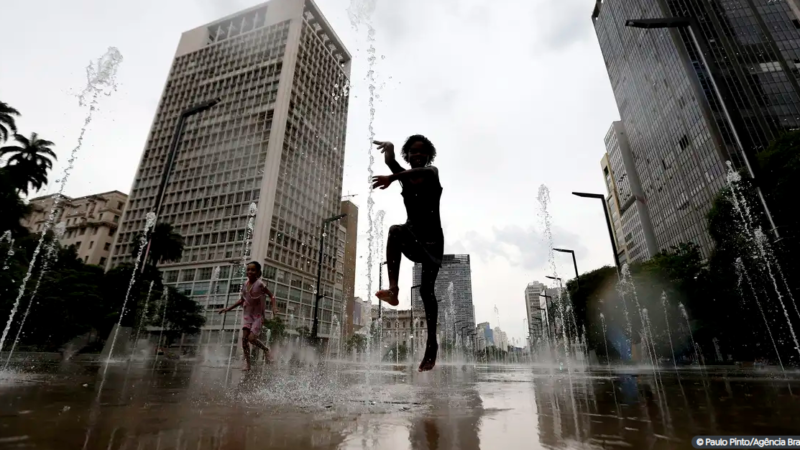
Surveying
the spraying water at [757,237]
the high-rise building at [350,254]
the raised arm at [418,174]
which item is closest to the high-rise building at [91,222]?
the high-rise building at [350,254]

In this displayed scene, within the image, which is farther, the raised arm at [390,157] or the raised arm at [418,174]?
the raised arm at [390,157]

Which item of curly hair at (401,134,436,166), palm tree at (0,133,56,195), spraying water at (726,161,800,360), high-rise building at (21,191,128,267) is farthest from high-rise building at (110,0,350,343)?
curly hair at (401,134,436,166)

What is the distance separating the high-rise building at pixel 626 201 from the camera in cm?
8449

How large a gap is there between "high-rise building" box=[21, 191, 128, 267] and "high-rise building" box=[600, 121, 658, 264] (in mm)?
112659

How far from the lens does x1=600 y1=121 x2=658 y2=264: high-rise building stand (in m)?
84.5

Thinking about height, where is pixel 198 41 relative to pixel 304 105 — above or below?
above

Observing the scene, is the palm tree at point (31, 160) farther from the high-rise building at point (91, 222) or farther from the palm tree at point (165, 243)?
the high-rise building at point (91, 222)

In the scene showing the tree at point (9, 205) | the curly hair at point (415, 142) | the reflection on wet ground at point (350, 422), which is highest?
the tree at point (9, 205)

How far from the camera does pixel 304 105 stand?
73.6 meters

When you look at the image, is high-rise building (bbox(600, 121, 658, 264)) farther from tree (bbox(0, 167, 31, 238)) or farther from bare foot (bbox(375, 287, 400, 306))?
tree (bbox(0, 167, 31, 238))

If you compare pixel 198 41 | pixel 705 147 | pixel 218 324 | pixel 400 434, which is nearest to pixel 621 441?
pixel 400 434

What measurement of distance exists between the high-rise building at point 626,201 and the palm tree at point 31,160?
324 ft

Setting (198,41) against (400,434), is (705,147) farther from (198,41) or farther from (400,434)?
(198,41)

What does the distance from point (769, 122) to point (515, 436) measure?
7283 centimetres
